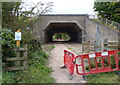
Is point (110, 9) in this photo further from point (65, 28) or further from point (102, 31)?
point (65, 28)

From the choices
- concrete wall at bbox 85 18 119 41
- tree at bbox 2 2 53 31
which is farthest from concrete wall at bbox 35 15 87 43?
tree at bbox 2 2 53 31

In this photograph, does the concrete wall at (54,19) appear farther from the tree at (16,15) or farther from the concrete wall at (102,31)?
the tree at (16,15)

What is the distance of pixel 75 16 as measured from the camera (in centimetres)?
2084

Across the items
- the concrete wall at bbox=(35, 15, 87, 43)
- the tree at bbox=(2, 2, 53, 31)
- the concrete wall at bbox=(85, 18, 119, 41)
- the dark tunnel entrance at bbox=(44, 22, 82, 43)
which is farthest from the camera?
the dark tunnel entrance at bbox=(44, 22, 82, 43)

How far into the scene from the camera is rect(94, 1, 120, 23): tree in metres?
15.8

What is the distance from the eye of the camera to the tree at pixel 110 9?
15836mm

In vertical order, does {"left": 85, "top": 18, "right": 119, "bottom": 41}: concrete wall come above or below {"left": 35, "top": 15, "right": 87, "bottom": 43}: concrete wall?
below

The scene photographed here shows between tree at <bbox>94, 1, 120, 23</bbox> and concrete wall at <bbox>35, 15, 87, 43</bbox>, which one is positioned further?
concrete wall at <bbox>35, 15, 87, 43</bbox>

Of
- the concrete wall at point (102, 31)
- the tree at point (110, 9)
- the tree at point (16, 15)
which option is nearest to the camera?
the tree at point (16, 15)

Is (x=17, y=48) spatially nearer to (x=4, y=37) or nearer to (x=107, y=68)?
(x=4, y=37)

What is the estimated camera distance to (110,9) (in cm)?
1733

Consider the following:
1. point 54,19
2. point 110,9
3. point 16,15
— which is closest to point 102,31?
point 110,9

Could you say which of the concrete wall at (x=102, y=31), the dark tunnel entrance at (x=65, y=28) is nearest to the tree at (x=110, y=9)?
the concrete wall at (x=102, y=31)

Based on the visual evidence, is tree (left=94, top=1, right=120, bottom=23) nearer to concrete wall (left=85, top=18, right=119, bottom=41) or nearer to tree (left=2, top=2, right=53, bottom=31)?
concrete wall (left=85, top=18, right=119, bottom=41)
